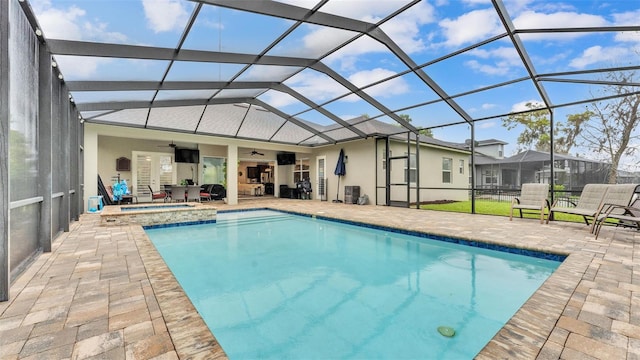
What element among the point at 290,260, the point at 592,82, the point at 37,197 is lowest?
the point at 290,260

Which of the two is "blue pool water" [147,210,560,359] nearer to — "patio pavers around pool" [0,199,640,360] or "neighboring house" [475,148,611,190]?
"patio pavers around pool" [0,199,640,360]

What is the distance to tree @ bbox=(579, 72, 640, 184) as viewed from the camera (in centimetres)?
665

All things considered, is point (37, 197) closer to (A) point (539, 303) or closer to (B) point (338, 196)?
(A) point (539, 303)

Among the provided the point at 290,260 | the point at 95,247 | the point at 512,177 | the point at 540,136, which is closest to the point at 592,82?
the point at 512,177

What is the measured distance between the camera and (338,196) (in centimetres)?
1220

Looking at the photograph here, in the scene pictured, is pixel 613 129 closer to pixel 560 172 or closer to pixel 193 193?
pixel 560 172

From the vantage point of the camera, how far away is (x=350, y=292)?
3090mm

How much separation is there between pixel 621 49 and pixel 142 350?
764 centimetres

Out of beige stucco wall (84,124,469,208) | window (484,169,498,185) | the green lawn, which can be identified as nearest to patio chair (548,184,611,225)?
the green lawn

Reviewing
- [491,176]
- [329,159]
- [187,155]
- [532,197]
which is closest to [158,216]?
[187,155]

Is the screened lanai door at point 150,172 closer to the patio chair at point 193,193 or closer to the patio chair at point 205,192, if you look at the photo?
the patio chair at point 205,192

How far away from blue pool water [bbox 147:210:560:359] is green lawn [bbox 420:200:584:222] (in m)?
4.57

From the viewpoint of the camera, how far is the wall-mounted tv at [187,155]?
1195 centimetres

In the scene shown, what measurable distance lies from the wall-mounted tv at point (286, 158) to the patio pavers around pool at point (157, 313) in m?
11.0
